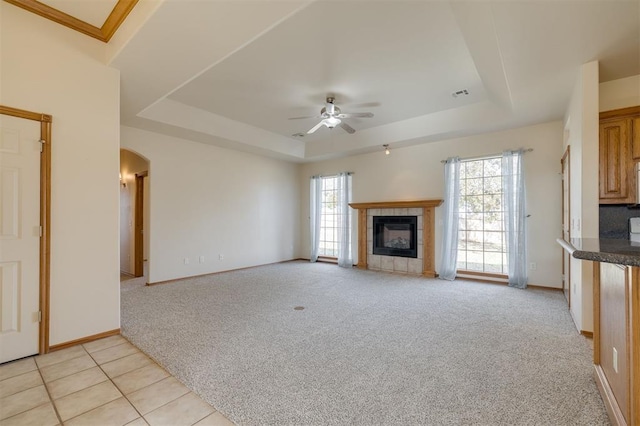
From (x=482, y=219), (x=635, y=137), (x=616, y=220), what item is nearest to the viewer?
(x=635, y=137)

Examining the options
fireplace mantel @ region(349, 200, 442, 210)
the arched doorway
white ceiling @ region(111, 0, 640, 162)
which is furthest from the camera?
the arched doorway

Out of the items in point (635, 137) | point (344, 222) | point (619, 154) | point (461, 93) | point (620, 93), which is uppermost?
point (461, 93)

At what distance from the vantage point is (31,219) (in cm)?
252

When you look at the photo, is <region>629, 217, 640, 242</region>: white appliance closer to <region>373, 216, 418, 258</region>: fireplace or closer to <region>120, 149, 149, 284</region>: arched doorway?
<region>373, 216, 418, 258</region>: fireplace

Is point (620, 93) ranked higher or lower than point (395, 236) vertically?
higher

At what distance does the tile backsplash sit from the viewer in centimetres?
317

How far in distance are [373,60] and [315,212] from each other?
4689mm

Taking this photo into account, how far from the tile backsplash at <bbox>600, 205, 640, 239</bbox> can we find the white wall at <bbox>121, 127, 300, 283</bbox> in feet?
20.0

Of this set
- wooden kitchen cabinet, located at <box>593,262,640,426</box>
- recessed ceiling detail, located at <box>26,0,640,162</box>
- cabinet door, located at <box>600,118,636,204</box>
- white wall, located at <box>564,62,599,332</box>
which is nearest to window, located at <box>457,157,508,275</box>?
recessed ceiling detail, located at <box>26,0,640,162</box>

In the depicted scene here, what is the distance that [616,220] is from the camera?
10.6 feet

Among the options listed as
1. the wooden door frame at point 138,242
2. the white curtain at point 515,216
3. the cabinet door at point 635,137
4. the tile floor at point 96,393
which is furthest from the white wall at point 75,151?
the white curtain at point 515,216

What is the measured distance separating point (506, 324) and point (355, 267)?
12.6ft

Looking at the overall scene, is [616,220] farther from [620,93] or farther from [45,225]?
[45,225]

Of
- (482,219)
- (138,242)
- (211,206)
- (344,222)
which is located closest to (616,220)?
(482,219)
